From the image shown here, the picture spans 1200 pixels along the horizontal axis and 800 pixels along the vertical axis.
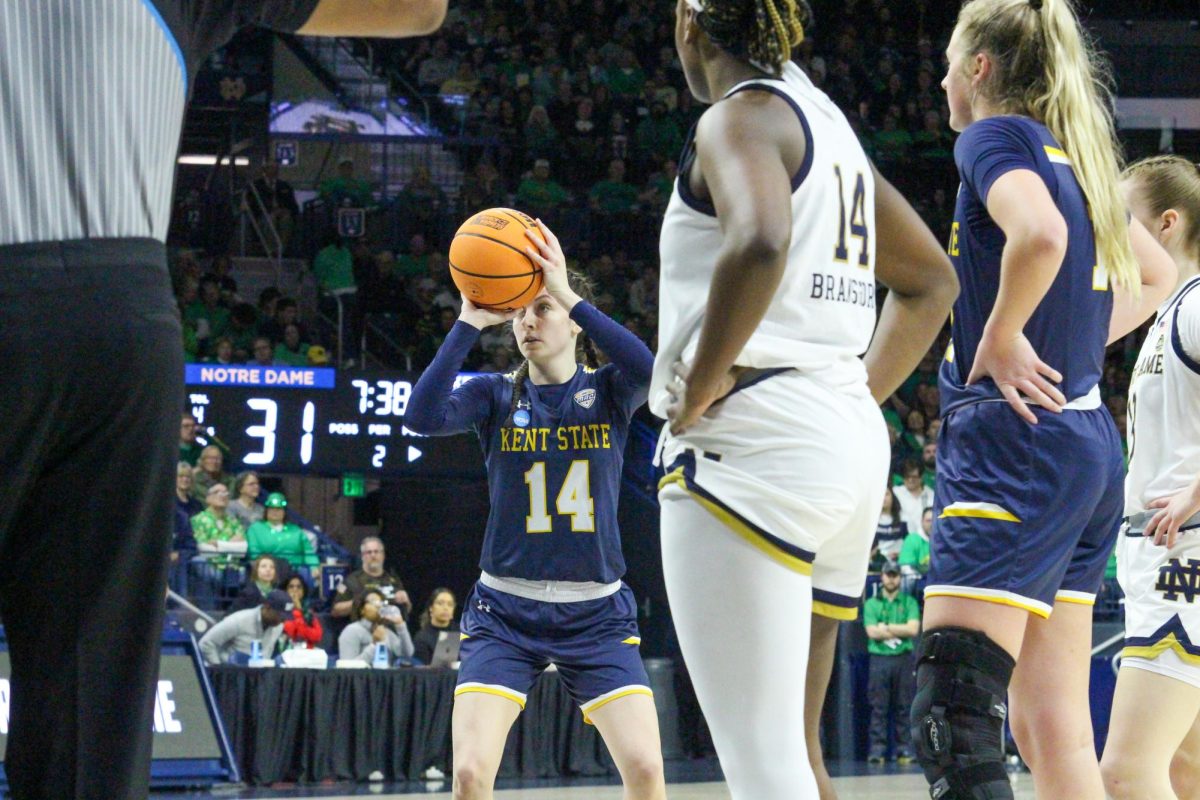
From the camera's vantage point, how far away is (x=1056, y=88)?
11.8 ft

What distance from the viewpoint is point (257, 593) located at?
11.9 metres

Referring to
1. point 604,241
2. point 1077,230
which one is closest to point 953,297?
point 1077,230

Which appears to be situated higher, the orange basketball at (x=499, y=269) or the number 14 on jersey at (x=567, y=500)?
the orange basketball at (x=499, y=269)

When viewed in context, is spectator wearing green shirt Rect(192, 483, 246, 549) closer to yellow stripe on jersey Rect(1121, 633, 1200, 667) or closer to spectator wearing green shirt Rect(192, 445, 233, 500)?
spectator wearing green shirt Rect(192, 445, 233, 500)

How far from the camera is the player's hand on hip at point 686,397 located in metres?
2.58

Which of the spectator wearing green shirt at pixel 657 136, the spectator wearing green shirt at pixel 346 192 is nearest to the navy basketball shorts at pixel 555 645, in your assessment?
the spectator wearing green shirt at pixel 346 192

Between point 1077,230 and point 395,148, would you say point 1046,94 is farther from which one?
point 395,148

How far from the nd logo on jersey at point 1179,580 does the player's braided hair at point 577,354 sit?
206cm

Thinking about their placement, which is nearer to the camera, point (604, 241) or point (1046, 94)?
point (1046, 94)

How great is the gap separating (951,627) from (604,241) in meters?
15.1

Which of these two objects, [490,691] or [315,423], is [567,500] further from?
[315,423]

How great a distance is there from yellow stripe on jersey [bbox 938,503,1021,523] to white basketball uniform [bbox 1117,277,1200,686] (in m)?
0.92

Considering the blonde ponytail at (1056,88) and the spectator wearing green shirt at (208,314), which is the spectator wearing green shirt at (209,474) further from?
the blonde ponytail at (1056,88)

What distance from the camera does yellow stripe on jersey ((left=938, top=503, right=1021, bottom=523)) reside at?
3.42m
